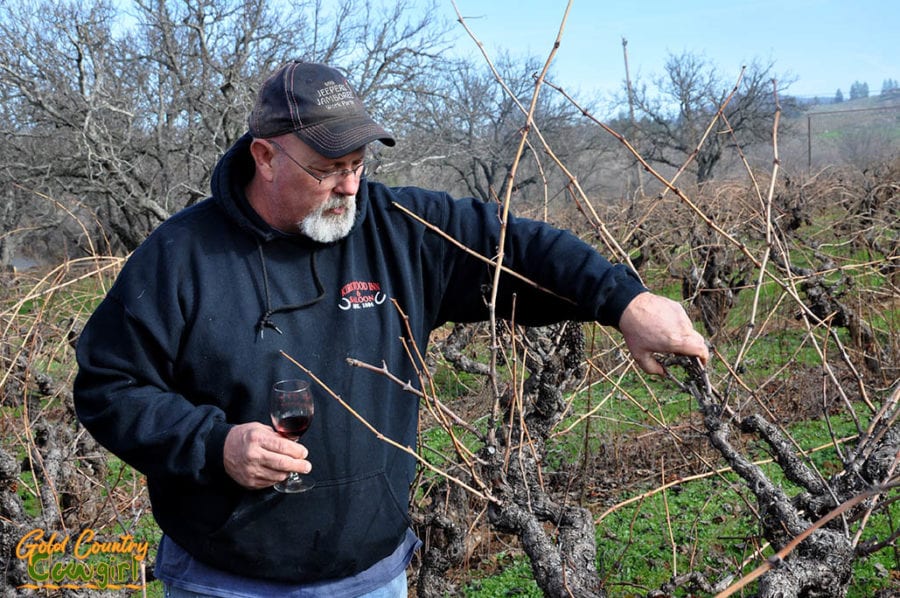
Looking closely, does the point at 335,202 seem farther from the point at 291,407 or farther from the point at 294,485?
the point at 294,485

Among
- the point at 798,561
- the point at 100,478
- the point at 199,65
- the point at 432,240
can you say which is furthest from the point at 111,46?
the point at 798,561

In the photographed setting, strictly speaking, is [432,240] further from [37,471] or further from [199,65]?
[199,65]

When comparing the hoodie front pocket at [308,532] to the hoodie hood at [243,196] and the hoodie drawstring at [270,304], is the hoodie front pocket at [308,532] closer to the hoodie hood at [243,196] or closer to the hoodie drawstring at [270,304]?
the hoodie drawstring at [270,304]

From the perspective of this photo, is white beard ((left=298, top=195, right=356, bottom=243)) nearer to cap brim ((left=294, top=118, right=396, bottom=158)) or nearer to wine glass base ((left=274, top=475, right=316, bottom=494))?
cap brim ((left=294, top=118, right=396, bottom=158))

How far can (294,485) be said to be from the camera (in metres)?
2.14

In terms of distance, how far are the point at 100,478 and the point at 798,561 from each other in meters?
5.44

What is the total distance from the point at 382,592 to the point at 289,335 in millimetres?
779

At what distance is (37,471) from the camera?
5172 mm

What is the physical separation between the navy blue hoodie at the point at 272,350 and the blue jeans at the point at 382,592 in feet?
0.36

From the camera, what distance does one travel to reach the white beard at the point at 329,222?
2246 millimetres

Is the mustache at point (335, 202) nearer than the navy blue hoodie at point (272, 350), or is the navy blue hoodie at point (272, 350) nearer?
the navy blue hoodie at point (272, 350)

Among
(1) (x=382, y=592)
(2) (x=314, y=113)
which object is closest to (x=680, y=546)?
(1) (x=382, y=592)

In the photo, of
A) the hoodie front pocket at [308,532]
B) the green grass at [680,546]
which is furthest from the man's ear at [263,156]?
the green grass at [680,546]

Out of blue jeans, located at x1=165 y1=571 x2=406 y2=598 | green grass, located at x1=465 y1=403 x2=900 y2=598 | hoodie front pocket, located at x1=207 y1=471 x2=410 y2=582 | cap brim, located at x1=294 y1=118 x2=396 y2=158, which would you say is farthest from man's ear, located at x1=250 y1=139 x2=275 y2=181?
green grass, located at x1=465 y1=403 x2=900 y2=598
